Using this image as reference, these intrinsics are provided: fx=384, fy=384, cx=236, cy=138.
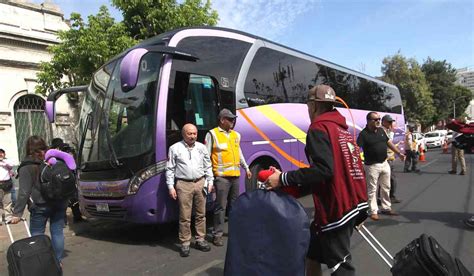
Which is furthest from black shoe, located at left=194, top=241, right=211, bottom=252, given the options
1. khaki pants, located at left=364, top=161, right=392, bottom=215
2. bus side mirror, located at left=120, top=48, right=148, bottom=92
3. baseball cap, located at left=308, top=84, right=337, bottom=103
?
baseball cap, located at left=308, top=84, right=337, bottom=103

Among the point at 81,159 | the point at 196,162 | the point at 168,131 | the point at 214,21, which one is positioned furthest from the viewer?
the point at 214,21

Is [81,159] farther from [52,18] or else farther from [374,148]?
[52,18]

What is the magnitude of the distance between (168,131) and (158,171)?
593mm

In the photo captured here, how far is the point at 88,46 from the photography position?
10836 mm

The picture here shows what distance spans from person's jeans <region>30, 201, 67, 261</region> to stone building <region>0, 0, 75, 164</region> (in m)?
11.5

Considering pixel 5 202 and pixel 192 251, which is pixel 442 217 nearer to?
pixel 192 251

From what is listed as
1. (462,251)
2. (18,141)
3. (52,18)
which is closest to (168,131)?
(462,251)

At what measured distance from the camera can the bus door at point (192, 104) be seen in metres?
5.66

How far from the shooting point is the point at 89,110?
6.66 metres

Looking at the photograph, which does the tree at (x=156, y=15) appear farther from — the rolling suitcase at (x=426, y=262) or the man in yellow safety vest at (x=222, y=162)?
the rolling suitcase at (x=426, y=262)

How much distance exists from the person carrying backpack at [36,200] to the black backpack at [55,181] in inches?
0.9

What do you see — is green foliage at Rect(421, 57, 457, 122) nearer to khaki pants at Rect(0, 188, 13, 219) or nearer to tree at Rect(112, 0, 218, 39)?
tree at Rect(112, 0, 218, 39)

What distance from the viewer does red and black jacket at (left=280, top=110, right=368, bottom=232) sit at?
2.60 m

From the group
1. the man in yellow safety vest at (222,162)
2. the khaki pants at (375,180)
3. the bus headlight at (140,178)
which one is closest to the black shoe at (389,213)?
the khaki pants at (375,180)
